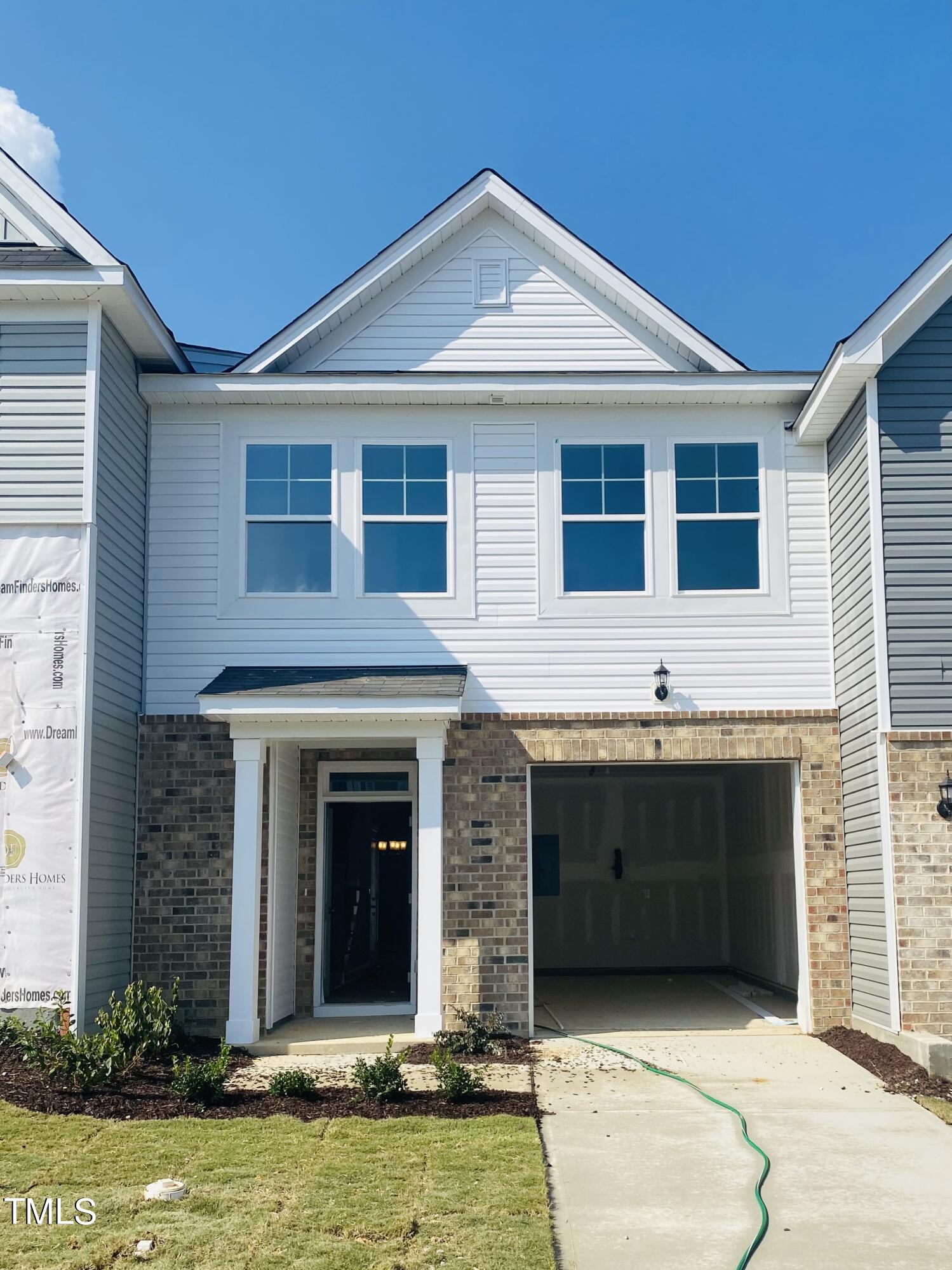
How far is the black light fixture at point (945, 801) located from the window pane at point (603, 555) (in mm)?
3218

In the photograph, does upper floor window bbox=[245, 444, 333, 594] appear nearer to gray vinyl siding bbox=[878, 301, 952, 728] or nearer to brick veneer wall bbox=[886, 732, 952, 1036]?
gray vinyl siding bbox=[878, 301, 952, 728]

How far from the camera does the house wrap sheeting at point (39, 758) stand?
10078mm

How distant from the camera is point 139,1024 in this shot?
32.2ft

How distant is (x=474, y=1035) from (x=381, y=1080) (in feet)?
6.82

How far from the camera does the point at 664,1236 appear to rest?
20.5ft


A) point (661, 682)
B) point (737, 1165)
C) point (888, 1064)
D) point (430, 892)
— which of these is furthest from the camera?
point (661, 682)

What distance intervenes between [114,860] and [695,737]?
A: 528 cm

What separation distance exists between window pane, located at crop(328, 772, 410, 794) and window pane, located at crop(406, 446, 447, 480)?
308cm

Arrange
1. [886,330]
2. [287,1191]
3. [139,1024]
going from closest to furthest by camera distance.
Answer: [287,1191] < [139,1024] < [886,330]

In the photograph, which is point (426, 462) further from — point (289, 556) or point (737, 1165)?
point (737, 1165)

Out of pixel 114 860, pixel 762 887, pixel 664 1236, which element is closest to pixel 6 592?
pixel 114 860

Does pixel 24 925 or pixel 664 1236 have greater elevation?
pixel 24 925

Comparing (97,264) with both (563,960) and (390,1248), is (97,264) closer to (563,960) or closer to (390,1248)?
(390,1248)

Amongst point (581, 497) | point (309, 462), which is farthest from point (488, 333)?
point (309, 462)
